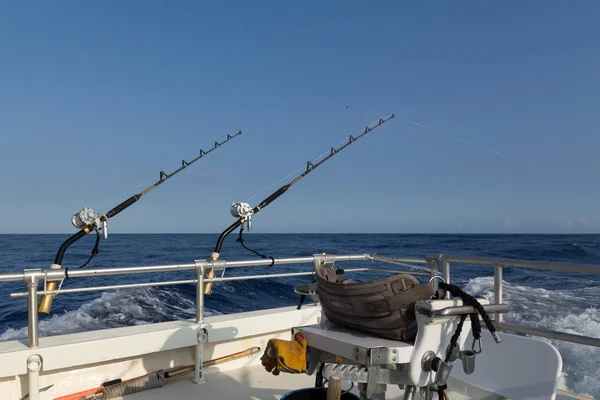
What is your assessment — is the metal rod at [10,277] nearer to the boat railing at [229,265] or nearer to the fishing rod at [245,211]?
the boat railing at [229,265]

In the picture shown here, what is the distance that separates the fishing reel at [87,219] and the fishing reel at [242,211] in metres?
0.96

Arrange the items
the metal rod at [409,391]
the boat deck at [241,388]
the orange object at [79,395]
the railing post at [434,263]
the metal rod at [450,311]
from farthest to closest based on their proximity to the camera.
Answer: the railing post at [434,263]
the boat deck at [241,388]
the orange object at [79,395]
the metal rod at [409,391]
the metal rod at [450,311]

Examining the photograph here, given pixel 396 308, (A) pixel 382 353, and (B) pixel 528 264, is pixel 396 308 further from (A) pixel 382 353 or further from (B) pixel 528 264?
(B) pixel 528 264

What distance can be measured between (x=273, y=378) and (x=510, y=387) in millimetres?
1552

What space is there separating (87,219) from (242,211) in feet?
3.68

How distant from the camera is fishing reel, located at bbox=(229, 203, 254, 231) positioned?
367 centimetres

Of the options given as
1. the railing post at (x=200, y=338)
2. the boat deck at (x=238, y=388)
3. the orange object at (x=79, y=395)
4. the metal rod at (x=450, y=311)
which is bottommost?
the boat deck at (x=238, y=388)

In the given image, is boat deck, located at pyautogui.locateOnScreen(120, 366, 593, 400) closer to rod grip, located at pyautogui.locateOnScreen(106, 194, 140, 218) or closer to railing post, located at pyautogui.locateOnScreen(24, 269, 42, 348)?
railing post, located at pyautogui.locateOnScreen(24, 269, 42, 348)

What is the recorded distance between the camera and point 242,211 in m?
3.67

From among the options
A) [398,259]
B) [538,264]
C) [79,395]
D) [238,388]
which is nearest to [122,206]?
[79,395]

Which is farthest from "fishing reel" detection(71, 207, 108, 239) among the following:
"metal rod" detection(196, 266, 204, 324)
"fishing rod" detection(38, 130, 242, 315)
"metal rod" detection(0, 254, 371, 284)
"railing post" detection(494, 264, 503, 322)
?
"railing post" detection(494, 264, 503, 322)

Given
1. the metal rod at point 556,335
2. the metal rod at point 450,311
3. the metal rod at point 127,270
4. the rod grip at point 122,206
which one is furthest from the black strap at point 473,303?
the rod grip at point 122,206

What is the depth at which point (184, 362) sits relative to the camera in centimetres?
315

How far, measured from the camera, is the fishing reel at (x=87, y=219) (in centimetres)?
321
